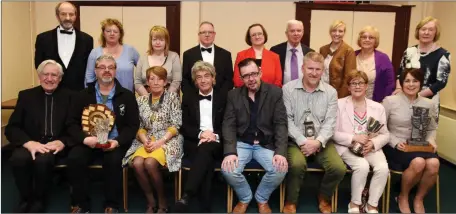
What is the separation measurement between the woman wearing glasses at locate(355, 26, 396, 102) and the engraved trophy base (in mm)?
629

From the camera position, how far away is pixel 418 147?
352 centimetres

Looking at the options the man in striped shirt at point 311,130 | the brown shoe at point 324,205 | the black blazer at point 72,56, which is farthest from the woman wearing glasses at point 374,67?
the black blazer at point 72,56

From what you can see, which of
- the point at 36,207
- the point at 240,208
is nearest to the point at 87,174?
the point at 36,207

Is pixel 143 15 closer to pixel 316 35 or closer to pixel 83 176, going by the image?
pixel 316 35

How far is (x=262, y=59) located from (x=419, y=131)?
1.54 meters

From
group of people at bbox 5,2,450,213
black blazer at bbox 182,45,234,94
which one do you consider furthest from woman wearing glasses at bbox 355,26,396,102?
black blazer at bbox 182,45,234,94

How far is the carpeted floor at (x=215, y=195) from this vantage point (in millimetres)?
3570

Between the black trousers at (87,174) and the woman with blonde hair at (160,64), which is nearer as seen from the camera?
the black trousers at (87,174)

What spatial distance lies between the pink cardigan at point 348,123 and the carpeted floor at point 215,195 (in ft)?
1.70

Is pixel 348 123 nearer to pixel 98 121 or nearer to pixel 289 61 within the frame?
pixel 289 61

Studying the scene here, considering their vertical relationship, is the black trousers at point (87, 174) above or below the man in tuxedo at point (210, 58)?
below

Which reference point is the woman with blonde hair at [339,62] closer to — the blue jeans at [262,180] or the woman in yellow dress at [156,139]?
the blue jeans at [262,180]

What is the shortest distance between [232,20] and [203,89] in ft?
8.51

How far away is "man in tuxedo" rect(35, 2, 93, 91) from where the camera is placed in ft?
12.7
